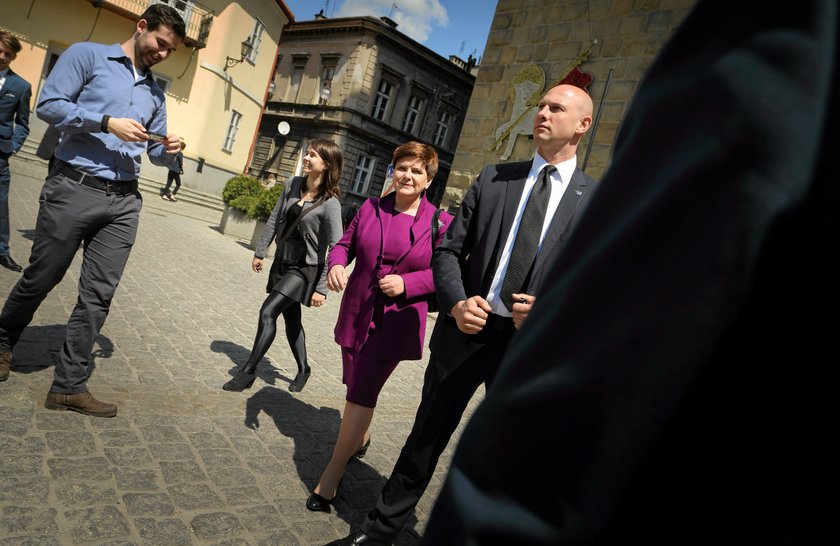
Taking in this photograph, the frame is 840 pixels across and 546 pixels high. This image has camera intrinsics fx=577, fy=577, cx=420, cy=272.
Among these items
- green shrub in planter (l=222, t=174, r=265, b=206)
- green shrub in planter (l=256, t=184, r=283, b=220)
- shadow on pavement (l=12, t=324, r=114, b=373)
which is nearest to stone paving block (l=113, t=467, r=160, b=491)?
shadow on pavement (l=12, t=324, r=114, b=373)

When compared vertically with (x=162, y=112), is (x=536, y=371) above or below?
below

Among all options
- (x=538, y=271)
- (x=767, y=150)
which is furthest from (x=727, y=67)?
(x=538, y=271)

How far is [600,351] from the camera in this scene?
0.52 metres

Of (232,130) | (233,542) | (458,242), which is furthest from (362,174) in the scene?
(233,542)

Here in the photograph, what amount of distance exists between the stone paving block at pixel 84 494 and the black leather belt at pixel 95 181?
174cm

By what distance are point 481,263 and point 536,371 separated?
7.74ft

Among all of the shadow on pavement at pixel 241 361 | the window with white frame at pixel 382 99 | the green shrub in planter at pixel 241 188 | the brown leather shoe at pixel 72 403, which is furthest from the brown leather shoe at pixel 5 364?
the window with white frame at pixel 382 99

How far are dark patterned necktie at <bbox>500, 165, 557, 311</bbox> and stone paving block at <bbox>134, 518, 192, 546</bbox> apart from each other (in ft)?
5.99

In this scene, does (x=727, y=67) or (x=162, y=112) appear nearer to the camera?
(x=727, y=67)

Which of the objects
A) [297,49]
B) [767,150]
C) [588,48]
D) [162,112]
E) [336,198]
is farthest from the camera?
[297,49]

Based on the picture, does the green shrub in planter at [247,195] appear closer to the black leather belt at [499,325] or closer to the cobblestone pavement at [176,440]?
the cobblestone pavement at [176,440]

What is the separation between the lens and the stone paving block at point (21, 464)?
2.75m

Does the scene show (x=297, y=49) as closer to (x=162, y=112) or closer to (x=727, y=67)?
(x=162, y=112)

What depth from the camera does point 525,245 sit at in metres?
2.78
